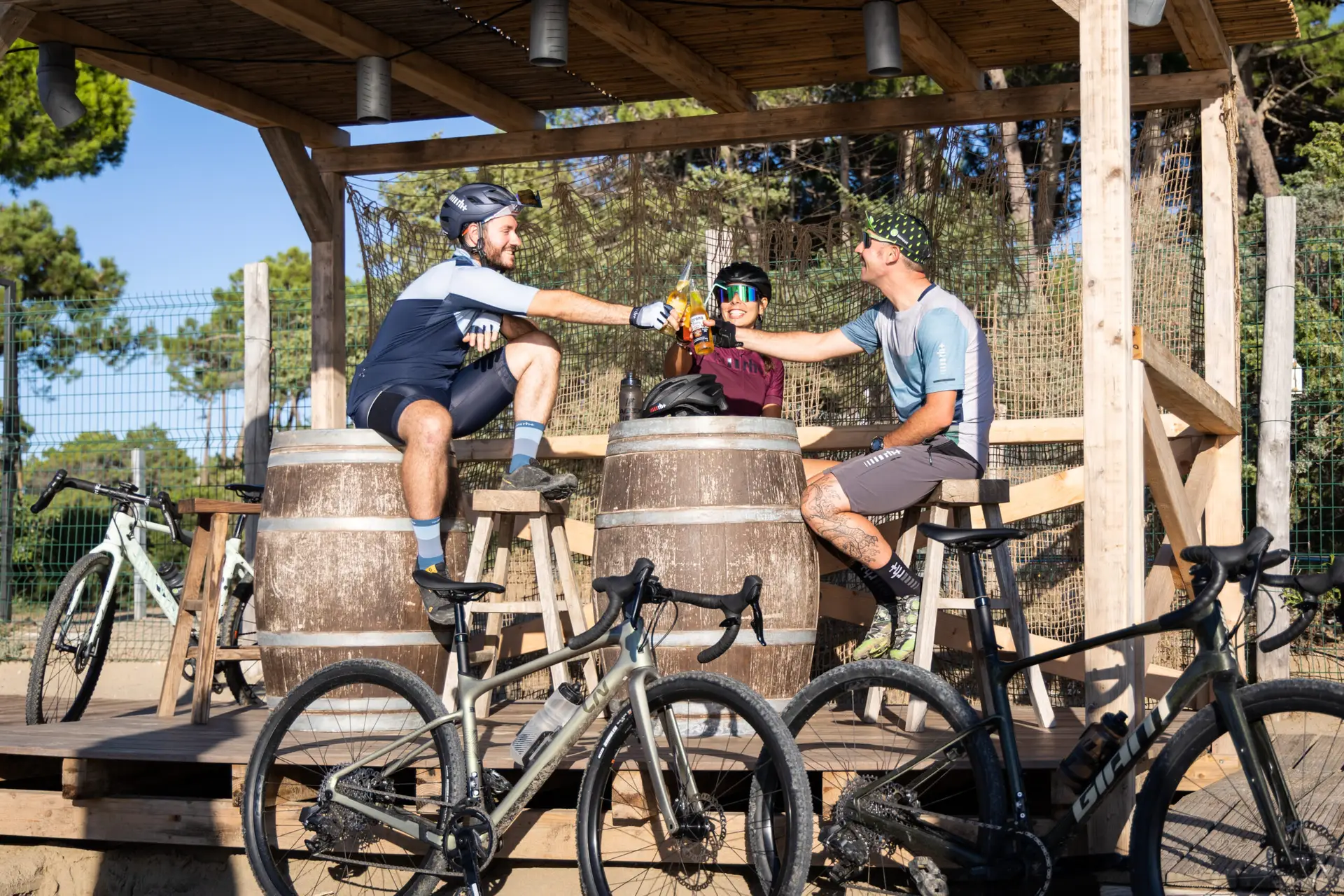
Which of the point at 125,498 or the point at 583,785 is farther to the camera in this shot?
the point at 125,498

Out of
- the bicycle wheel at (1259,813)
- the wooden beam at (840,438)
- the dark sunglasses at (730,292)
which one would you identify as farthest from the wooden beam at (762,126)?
the bicycle wheel at (1259,813)

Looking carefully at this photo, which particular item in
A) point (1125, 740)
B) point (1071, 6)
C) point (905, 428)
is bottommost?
point (1125, 740)

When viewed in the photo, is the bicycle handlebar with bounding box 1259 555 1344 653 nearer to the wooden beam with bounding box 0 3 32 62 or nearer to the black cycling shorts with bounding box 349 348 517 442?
the black cycling shorts with bounding box 349 348 517 442

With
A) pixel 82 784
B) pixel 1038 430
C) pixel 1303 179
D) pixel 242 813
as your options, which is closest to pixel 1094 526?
pixel 1038 430

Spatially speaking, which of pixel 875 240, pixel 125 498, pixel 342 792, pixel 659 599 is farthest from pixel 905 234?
pixel 125 498

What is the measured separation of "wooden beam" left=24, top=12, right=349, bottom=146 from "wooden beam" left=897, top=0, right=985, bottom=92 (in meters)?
2.80

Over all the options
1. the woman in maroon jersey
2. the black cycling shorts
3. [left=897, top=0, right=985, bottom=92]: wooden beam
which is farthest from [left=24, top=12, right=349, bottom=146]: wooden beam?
[left=897, top=0, right=985, bottom=92]: wooden beam

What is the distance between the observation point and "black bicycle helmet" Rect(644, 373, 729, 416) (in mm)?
4512

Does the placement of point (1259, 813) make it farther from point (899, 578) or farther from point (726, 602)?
point (899, 578)

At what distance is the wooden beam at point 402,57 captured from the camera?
214 inches

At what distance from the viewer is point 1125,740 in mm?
3271

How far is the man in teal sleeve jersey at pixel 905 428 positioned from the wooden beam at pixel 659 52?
1.36m

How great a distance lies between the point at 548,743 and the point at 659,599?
0.50 meters

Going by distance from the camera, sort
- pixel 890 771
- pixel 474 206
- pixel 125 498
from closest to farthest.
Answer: pixel 890 771
pixel 474 206
pixel 125 498
